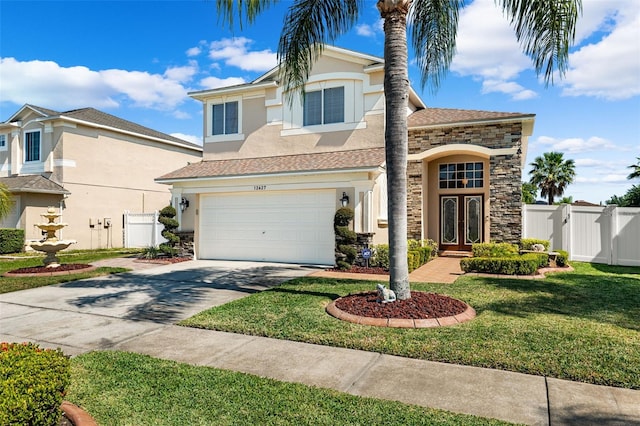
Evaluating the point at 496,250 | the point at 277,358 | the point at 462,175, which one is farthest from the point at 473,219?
the point at 277,358

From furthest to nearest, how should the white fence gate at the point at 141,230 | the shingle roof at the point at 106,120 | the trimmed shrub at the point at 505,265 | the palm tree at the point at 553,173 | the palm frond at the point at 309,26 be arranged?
the palm tree at the point at 553,173
the shingle roof at the point at 106,120
the white fence gate at the point at 141,230
the trimmed shrub at the point at 505,265
the palm frond at the point at 309,26

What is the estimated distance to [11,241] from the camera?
19.2m

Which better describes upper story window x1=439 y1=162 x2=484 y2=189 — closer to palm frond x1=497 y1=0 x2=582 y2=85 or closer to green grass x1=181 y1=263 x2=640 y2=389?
green grass x1=181 y1=263 x2=640 y2=389

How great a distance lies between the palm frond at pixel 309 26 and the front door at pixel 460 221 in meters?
9.70

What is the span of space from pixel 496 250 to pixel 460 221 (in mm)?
3500

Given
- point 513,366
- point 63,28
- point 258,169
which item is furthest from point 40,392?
point 63,28

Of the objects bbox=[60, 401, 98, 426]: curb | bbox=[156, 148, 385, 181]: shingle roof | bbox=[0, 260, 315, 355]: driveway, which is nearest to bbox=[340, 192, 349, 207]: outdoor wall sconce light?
bbox=[156, 148, 385, 181]: shingle roof

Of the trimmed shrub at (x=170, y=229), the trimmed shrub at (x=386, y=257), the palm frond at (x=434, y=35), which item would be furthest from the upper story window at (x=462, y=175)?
the trimmed shrub at (x=170, y=229)

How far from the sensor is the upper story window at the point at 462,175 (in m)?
16.2

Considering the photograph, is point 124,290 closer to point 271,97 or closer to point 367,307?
point 367,307

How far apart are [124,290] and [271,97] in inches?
383

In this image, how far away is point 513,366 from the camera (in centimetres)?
473

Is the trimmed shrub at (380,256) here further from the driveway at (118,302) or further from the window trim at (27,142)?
the window trim at (27,142)

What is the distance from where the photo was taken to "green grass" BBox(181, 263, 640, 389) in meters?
4.86
